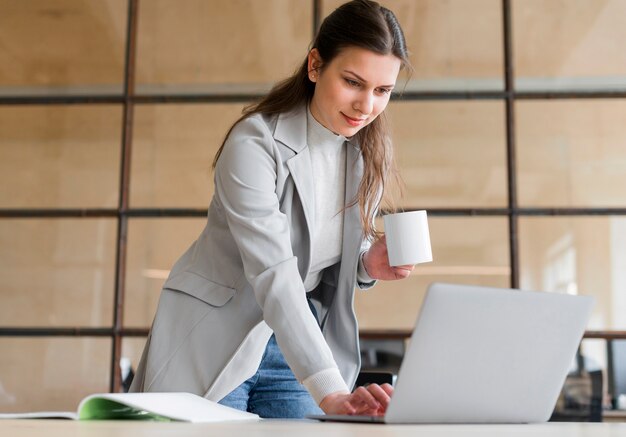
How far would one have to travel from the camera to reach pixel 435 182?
317cm

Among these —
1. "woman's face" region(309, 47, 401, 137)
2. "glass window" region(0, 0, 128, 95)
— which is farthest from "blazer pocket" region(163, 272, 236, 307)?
"glass window" region(0, 0, 128, 95)

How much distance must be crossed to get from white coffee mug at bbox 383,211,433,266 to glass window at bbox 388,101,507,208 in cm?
179

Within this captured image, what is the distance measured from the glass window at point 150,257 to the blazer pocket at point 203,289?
1662 millimetres

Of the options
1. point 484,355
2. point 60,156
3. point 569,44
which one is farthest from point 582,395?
point 484,355

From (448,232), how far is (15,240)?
5.52 ft

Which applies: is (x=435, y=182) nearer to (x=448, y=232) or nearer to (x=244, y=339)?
(x=448, y=232)

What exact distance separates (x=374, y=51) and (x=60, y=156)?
2.09m

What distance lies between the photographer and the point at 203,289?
149 centimetres

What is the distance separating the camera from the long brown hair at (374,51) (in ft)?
4.99

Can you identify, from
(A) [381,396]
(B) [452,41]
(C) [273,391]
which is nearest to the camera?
(A) [381,396]

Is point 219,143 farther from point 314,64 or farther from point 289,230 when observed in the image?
point 289,230

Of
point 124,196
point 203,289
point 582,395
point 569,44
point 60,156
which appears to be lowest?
point 582,395

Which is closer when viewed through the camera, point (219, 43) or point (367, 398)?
point (367, 398)

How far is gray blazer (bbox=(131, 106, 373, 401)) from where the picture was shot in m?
1.40
